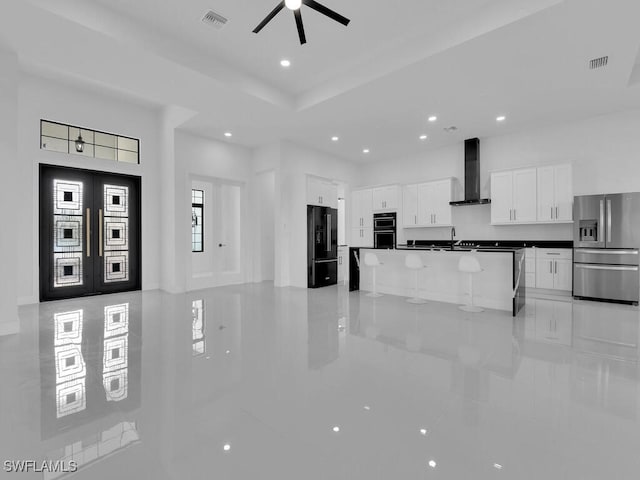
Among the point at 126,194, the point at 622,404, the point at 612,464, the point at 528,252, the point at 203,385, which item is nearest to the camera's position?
the point at 612,464

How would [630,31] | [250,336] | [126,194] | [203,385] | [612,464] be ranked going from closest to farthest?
1. [612,464]
2. [203,385]
3. [630,31]
4. [250,336]
5. [126,194]

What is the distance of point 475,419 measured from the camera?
189cm

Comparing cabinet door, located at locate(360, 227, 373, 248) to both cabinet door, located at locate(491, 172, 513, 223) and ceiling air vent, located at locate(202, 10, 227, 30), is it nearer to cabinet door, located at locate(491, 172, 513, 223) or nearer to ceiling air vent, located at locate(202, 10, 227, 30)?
cabinet door, located at locate(491, 172, 513, 223)

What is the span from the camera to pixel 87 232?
235 inches

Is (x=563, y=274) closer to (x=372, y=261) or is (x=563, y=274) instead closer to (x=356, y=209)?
(x=372, y=261)

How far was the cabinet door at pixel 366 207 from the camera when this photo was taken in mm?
8453

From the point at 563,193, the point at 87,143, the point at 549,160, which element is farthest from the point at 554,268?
the point at 87,143

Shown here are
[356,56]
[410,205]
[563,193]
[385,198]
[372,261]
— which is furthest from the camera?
[385,198]

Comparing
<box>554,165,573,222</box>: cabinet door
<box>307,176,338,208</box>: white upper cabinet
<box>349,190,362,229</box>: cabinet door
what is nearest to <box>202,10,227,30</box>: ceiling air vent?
<box>307,176,338,208</box>: white upper cabinet

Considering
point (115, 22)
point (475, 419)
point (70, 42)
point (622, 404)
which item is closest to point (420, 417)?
point (475, 419)

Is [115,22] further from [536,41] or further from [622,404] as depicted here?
[622,404]

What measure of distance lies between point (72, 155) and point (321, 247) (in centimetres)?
507

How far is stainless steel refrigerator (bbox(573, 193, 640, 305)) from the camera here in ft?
16.4

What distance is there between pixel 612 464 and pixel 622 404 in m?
0.82
